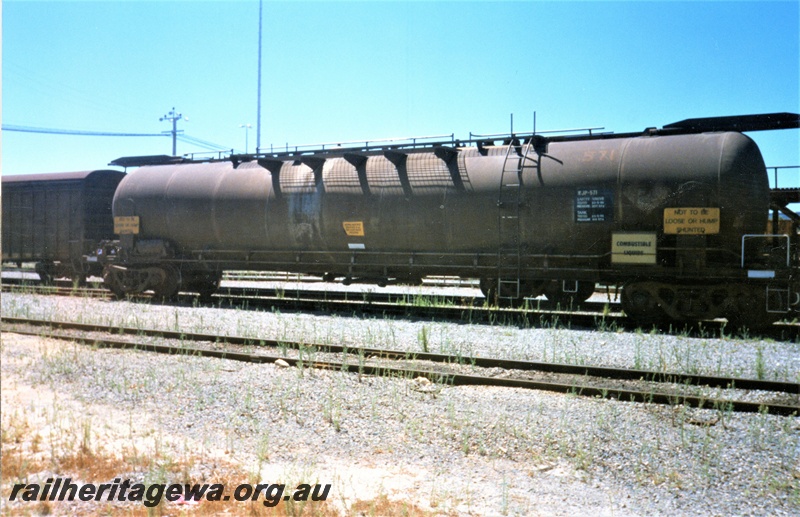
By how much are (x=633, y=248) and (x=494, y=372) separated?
15.0 feet

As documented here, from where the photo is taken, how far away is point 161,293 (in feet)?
50.3

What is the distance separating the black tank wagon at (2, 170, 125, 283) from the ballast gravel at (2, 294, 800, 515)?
1195cm

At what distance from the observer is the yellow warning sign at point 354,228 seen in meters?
12.8

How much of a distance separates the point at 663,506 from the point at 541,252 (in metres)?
7.74

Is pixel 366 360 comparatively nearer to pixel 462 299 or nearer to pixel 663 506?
pixel 663 506

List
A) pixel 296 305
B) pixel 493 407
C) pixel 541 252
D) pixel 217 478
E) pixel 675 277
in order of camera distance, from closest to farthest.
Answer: pixel 217 478 → pixel 493 407 → pixel 675 277 → pixel 541 252 → pixel 296 305

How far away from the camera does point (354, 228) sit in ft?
42.1

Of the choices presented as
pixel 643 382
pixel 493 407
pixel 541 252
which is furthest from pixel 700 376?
pixel 541 252

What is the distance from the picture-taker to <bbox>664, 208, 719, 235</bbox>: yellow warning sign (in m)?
9.86

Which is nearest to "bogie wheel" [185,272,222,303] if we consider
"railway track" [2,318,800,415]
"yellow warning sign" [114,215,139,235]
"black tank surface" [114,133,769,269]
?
"black tank surface" [114,133,769,269]

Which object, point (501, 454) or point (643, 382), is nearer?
point (501, 454)

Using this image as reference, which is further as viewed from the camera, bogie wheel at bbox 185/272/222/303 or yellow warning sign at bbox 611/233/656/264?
bogie wheel at bbox 185/272/222/303

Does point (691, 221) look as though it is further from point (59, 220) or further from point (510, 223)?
point (59, 220)

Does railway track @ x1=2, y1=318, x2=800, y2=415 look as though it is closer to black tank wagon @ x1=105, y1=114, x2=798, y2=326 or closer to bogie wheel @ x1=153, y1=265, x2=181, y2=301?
black tank wagon @ x1=105, y1=114, x2=798, y2=326
